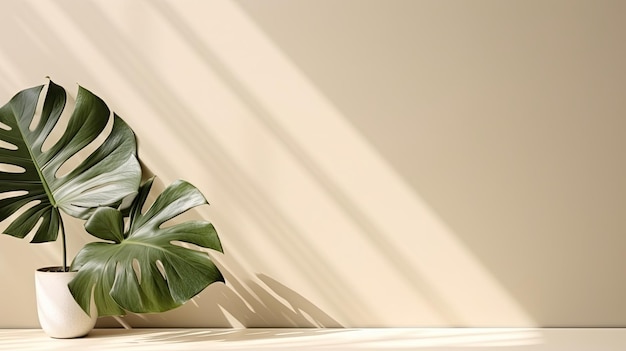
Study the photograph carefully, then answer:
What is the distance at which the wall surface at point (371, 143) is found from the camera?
193 cm

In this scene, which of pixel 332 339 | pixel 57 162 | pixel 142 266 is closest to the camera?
pixel 142 266

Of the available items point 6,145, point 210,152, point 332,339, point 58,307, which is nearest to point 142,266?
point 58,307

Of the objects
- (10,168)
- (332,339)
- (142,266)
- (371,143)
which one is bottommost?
(332,339)

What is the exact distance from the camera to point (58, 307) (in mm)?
1847

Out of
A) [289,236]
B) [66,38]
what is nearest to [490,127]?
[289,236]

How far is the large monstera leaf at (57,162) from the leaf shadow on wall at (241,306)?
110 millimetres

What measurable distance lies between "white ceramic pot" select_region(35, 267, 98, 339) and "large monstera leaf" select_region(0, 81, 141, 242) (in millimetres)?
151

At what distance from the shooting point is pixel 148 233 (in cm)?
185

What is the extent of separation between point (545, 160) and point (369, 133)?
51 cm

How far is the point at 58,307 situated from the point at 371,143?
983mm

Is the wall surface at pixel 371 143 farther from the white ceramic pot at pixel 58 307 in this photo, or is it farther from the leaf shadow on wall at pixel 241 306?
the white ceramic pot at pixel 58 307

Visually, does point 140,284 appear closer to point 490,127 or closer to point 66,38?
point 66,38

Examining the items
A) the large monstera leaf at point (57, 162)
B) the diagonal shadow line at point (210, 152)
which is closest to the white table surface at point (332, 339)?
the diagonal shadow line at point (210, 152)

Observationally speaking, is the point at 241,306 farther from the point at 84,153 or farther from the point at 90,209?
the point at 84,153
